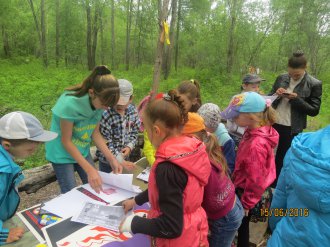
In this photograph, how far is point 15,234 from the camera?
4.45 feet

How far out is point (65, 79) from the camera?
12.5 meters

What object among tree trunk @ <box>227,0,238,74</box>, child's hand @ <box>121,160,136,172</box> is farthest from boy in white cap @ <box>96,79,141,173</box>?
tree trunk @ <box>227,0,238,74</box>

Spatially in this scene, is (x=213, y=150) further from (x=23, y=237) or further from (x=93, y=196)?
(x=23, y=237)

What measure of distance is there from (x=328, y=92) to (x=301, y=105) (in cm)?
1122

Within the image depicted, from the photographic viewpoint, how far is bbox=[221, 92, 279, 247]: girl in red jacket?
1926mm

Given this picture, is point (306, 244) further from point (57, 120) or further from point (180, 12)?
point (180, 12)

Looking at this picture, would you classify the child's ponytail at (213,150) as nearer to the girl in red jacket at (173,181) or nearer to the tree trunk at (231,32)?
the girl in red jacket at (173,181)

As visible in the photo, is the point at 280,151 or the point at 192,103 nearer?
the point at 192,103

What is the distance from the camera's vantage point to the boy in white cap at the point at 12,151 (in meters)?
1.35

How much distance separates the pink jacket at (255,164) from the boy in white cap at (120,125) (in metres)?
1.01

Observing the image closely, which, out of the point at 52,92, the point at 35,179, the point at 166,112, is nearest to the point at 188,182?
the point at 166,112

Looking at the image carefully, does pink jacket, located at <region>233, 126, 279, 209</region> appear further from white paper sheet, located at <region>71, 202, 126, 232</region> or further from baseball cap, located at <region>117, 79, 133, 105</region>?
baseball cap, located at <region>117, 79, 133, 105</region>

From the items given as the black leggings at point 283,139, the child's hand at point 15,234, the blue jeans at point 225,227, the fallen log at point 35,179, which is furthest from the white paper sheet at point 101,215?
the black leggings at point 283,139

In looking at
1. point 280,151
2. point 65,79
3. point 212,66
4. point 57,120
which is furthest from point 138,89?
point 57,120
